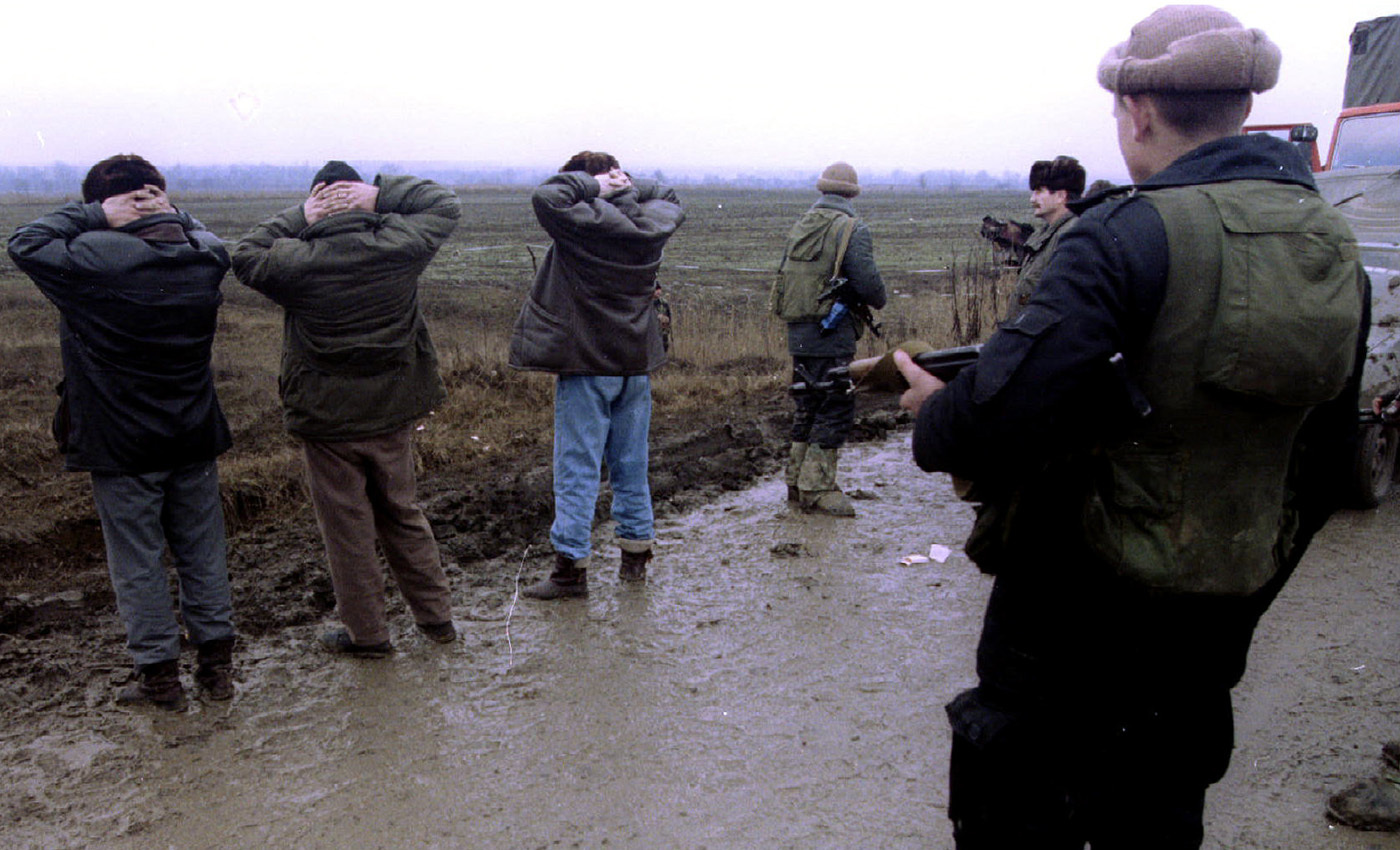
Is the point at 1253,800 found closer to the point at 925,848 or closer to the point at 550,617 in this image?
the point at 925,848

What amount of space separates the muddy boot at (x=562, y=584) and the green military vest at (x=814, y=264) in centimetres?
215

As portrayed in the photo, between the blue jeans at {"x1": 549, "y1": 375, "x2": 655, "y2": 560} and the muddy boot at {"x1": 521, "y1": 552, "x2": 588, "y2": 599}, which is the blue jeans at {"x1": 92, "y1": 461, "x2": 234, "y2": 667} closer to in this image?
the muddy boot at {"x1": 521, "y1": 552, "x2": 588, "y2": 599}

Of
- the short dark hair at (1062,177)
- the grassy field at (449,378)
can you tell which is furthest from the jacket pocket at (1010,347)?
the grassy field at (449,378)

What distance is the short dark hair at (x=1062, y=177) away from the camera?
5.81 metres

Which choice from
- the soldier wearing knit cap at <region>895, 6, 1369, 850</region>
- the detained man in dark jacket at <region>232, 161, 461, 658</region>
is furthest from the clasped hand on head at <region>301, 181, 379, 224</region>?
the soldier wearing knit cap at <region>895, 6, 1369, 850</region>

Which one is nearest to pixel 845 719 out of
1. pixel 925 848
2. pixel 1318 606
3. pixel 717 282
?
pixel 925 848

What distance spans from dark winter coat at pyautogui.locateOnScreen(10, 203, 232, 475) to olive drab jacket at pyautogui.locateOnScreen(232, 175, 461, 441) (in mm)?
261

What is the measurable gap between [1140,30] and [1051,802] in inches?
60.2

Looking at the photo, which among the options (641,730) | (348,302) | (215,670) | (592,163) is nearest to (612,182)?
(592,163)

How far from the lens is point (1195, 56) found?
1.98 m

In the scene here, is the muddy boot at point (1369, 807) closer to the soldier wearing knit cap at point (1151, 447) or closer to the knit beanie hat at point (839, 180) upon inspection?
the soldier wearing knit cap at point (1151, 447)

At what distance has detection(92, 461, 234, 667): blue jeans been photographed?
402cm

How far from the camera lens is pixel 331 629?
4.63 m

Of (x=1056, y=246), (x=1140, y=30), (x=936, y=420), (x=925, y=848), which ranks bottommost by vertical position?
(x=925, y=848)
